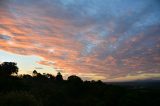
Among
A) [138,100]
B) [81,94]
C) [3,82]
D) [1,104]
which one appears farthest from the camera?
[81,94]

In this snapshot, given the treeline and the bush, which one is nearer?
the bush

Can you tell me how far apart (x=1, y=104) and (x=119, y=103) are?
1527 inches

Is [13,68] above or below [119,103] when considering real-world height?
above

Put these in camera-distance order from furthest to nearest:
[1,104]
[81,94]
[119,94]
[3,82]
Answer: [81,94], [119,94], [3,82], [1,104]

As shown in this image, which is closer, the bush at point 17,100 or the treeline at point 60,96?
the bush at point 17,100

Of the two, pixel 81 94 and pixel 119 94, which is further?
pixel 81 94

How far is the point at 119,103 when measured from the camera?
6047 cm

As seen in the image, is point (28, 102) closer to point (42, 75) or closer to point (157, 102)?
point (157, 102)

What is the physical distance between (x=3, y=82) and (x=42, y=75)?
8429 cm

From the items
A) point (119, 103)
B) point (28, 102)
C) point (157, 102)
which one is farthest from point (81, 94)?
point (28, 102)

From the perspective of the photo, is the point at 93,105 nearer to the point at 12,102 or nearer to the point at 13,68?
the point at 12,102

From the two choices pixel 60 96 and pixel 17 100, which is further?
pixel 60 96

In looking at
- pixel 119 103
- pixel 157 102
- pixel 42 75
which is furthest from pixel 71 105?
pixel 42 75

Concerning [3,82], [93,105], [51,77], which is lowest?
[93,105]
